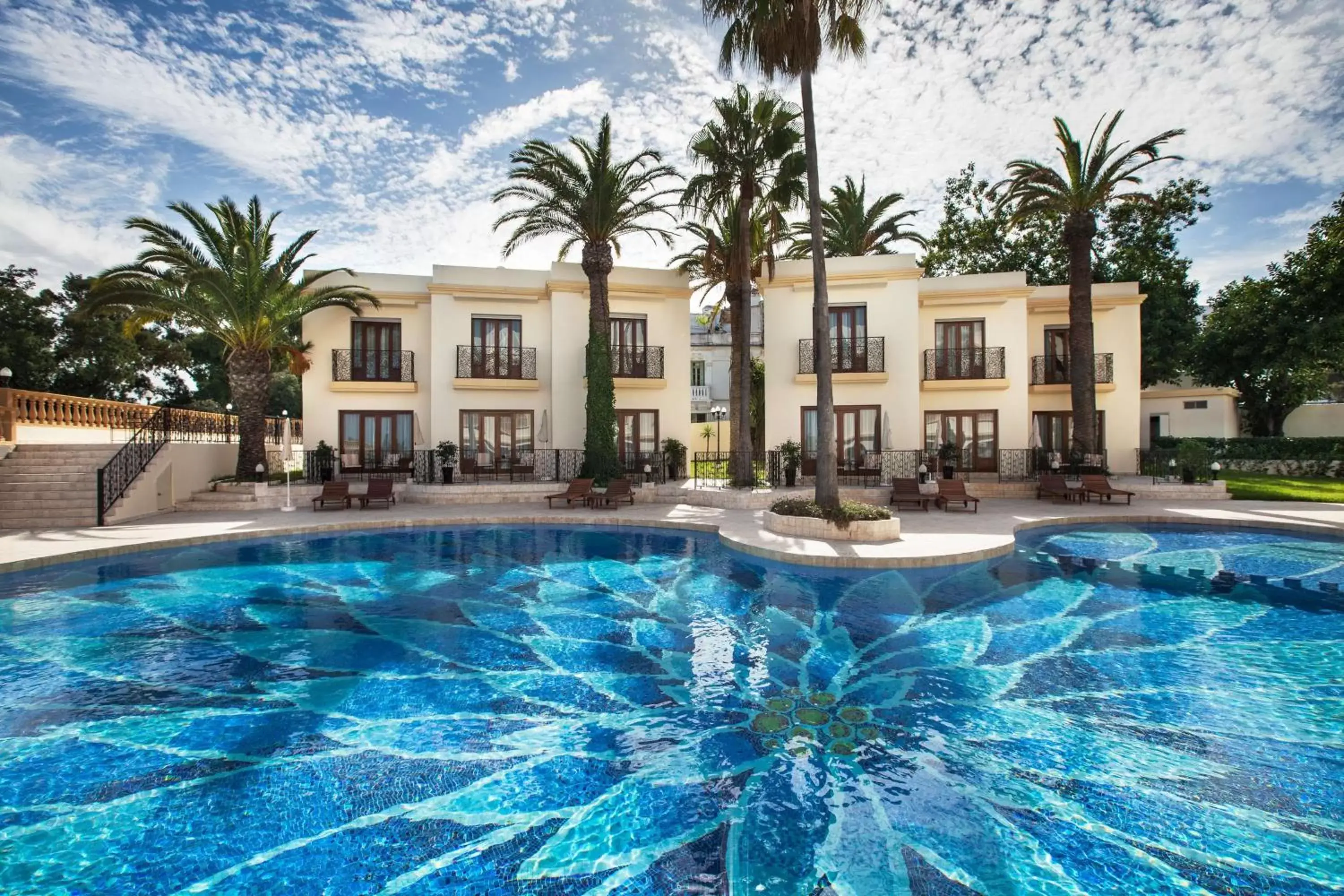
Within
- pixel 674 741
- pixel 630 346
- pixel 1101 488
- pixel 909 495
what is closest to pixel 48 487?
pixel 630 346

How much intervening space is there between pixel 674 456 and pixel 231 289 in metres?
14.2

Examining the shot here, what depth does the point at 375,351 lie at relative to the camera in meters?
20.1

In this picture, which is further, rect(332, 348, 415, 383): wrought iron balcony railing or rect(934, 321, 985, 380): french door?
rect(934, 321, 985, 380): french door

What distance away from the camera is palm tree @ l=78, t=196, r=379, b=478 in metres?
15.7

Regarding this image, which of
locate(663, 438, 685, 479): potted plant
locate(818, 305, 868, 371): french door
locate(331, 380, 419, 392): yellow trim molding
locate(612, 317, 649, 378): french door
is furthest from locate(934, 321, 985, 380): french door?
locate(331, 380, 419, 392): yellow trim molding

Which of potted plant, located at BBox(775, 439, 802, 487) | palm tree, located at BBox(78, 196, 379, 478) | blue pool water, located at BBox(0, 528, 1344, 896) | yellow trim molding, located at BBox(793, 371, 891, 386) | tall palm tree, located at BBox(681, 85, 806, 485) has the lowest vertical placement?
blue pool water, located at BBox(0, 528, 1344, 896)

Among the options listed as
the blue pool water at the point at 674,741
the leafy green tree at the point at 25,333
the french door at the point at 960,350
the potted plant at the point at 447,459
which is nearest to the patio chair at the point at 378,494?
the potted plant at the point at 447,459

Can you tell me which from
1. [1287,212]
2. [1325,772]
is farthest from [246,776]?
[1287,212]

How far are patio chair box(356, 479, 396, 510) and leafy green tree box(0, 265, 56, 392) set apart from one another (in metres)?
21.0

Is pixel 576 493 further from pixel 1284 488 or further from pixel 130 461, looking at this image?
pixel 1284 488

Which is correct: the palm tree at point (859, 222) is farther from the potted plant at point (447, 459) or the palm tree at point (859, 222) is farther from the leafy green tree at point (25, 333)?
the leafy green tree at point (25, 333)

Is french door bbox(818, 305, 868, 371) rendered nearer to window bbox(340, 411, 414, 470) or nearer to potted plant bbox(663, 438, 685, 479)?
potted plant bbox(663, 438, 685, 479)

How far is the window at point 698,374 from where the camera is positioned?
126 feet

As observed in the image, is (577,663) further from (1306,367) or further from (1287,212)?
(1306,367)
